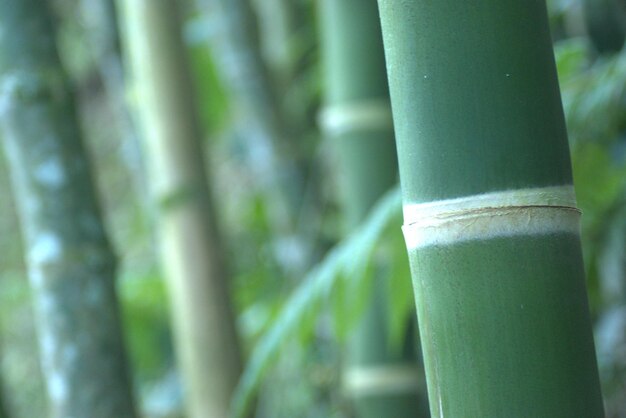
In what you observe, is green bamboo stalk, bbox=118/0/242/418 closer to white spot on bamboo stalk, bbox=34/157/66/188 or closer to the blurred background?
the blurred background

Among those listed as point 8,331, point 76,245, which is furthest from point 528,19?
point 8,331

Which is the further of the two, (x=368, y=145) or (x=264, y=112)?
(x=264, y=112)

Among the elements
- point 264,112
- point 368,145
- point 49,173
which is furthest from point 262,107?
point 49,173

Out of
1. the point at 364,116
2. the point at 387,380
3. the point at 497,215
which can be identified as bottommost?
the point at 387,380

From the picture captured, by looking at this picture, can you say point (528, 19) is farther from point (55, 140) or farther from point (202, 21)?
point (202, 21)

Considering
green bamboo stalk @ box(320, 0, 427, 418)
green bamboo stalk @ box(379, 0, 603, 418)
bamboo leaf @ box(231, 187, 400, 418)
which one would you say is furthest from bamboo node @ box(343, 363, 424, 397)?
green bamboo stalk @ box(379, 0, 603, 418)

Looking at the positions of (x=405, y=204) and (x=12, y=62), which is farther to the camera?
(x=12, y=62)

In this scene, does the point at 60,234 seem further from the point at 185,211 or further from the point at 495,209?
the point at 495,209

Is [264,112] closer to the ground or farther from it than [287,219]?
farther from it
